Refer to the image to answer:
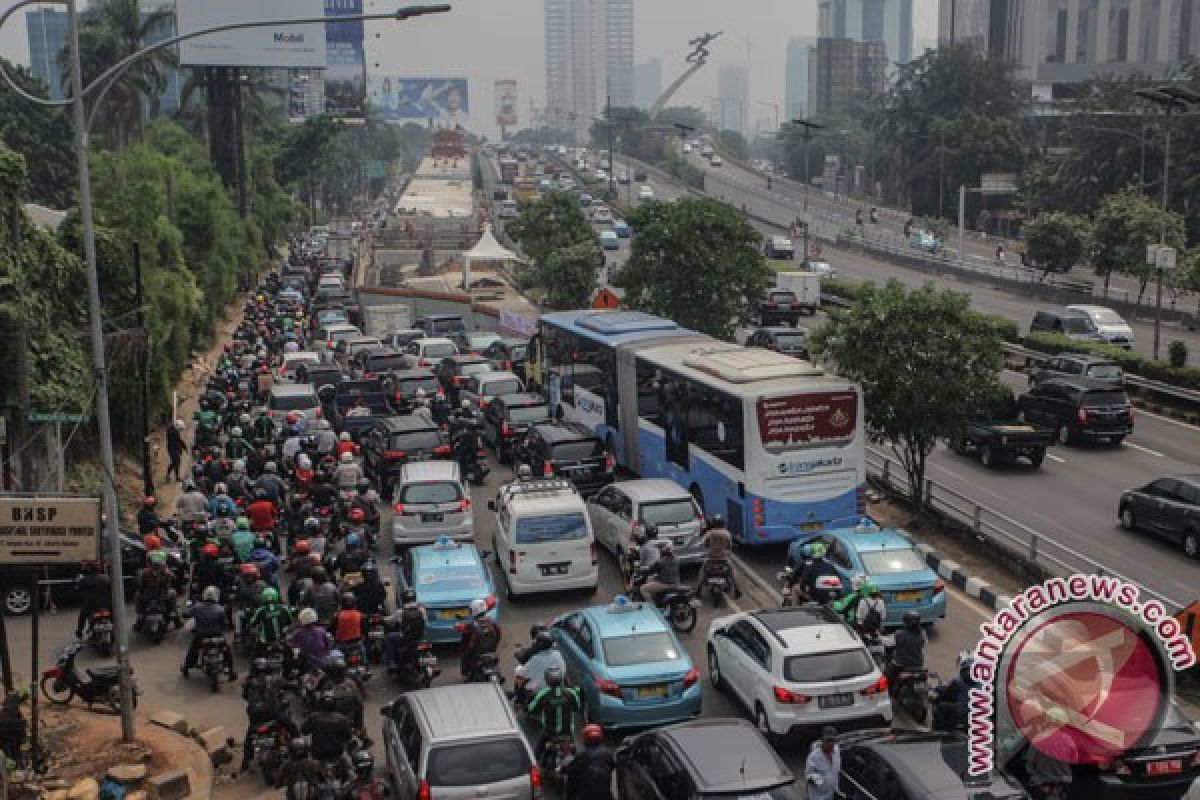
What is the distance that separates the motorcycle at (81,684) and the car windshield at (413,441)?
1109 cm

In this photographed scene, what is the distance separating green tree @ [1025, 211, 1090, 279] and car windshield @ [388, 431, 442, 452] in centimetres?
4320

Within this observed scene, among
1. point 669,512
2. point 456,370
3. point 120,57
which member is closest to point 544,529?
point 669,512

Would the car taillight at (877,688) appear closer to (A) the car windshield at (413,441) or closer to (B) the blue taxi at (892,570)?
(B) the blue taxi at (892,570)

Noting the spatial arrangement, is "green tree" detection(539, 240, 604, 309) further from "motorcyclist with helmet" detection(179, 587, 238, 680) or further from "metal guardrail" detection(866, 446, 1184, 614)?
"motorcyclist with helmet" detection(179, 587, 238, 680)

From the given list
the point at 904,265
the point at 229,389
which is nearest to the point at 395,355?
the point at 229,389

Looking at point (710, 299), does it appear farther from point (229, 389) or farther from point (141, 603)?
point (141, 603)

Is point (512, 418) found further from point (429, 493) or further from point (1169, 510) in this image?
point (1169, 510)

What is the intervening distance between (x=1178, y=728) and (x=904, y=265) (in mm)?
68081

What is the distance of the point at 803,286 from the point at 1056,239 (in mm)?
13711

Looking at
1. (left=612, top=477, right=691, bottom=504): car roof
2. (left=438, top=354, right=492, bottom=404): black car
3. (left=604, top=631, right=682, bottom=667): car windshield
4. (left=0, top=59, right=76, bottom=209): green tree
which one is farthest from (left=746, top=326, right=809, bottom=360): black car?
(left=0, top=59, right=76, bottom=209): green tree

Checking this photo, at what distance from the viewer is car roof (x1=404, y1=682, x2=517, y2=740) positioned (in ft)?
41.4

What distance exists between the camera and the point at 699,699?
15.4 meters

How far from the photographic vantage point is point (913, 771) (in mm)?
11656

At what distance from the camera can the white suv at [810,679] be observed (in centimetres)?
1463
